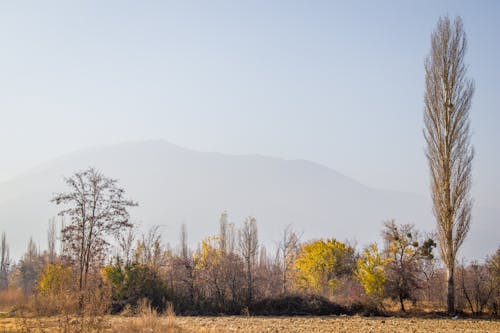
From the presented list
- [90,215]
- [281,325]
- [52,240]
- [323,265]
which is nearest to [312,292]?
[323,265]

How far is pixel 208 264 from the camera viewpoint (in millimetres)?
30906

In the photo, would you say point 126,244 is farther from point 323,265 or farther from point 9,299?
point 323,265

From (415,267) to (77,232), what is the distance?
735 inches

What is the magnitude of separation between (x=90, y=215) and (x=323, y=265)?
15.9 metres

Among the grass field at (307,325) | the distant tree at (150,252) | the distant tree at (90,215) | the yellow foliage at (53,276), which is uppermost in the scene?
the distant tree at (90,215)

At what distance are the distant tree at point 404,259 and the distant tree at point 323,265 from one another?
23.1 ft

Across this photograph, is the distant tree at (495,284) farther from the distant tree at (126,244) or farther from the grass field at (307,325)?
the distant tree at (126,244)

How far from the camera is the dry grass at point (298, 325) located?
16750mm

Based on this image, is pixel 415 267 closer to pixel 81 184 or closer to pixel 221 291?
pixel 221 291

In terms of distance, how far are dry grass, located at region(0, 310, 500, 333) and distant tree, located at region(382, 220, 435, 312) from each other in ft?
9.84

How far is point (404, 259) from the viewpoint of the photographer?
28.2 metres

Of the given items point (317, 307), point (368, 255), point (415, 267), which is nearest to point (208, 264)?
point (317, 307)

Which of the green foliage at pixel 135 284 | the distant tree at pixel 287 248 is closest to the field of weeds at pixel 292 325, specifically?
the green foliage at pixel 135 284

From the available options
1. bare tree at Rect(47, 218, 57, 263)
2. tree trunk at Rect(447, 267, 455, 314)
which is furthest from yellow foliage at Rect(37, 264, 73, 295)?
bare tree at Rect(47, 218, 57, 263)
